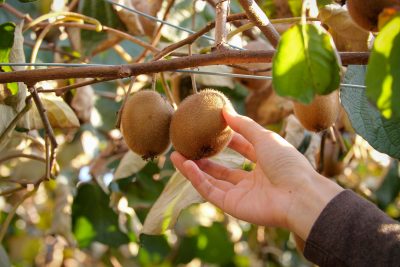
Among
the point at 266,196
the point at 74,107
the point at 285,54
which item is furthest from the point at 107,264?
the point at 285,54

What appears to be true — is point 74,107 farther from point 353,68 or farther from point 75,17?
point 353,68

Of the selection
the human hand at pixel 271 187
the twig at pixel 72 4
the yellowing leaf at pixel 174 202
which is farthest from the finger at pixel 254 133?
the twig at pixel 72 4

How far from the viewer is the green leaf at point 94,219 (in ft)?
6.38

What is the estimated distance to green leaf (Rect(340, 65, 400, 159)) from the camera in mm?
1193

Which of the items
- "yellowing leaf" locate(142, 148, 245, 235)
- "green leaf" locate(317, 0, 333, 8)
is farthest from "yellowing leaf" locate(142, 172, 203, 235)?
"green leaf" locate(317, 0, 333, 8)

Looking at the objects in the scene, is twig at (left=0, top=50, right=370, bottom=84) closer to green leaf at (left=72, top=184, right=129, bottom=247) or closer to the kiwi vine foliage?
the kiwi vine foliage

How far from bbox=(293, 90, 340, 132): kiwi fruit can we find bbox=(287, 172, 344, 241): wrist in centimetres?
21

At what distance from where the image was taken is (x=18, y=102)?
1.31 metres

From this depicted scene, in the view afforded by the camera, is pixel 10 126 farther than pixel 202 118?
Yes

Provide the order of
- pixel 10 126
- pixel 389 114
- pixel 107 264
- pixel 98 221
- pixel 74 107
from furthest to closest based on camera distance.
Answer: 1. pixel 107 264
2. pixel 98 221
3. pixel 74 107
4. pixel 10 126
5. pixel 389 114

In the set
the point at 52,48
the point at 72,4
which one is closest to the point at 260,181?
the point at 72,4

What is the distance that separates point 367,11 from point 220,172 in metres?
0.46

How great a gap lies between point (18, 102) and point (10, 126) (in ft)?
0.19

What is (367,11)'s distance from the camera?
3.33ft
